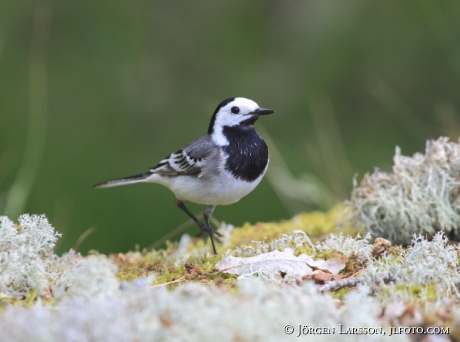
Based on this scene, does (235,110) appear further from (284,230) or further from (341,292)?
Answer: (341,292)

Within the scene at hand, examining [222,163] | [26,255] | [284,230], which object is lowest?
[26,255]

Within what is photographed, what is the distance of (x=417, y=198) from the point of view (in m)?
3.53

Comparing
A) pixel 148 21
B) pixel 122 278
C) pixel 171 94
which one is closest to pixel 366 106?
pixel 171 94

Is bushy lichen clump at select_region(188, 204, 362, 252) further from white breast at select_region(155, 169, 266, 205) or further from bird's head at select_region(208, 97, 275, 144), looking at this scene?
bird's head at select_region(208, 97, 275, 144)

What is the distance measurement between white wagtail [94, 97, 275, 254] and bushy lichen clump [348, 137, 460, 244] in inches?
29.2

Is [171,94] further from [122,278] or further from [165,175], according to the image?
[122,278]

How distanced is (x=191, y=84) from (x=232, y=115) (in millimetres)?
4142

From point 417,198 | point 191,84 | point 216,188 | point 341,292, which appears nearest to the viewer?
point 341,292

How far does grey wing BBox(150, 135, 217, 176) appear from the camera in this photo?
4.05 metres

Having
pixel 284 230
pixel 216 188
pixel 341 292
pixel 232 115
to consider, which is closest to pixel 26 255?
pixel 341 292

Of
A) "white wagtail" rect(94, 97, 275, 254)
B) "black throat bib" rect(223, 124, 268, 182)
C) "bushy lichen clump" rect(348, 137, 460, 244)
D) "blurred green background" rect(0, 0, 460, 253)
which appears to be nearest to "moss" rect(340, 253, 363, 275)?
"bushy lichen clump" rect(348, 137, 460, 244)

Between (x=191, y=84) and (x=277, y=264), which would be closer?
(x=277, y=264)

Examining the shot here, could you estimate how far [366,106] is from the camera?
790 centimetres

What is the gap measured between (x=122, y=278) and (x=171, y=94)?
5603mm
